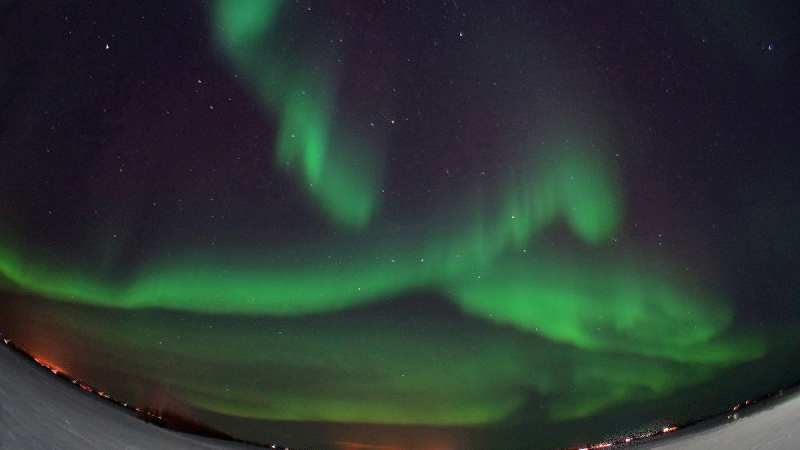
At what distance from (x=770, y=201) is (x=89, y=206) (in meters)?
0.39

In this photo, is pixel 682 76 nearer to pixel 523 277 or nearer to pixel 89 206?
pixel 523 277

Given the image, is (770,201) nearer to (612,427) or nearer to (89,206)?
(612,427)

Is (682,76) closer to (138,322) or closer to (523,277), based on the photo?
(523,277)

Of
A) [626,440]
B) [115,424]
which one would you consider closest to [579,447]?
[626,440]

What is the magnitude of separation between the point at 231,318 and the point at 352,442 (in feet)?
0.39

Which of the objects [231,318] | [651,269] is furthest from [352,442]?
[651,269]

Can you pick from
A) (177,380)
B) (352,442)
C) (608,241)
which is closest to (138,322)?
(177,380)

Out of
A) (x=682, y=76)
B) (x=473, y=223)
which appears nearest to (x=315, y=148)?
(x=473, y=223)

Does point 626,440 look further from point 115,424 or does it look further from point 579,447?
point 115,424

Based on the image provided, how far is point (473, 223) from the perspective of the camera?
1.27 feet

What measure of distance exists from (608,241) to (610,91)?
0.08 meters

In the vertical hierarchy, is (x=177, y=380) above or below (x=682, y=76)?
below

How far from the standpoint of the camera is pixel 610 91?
1.20 ft

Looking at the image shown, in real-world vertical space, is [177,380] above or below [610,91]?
below
